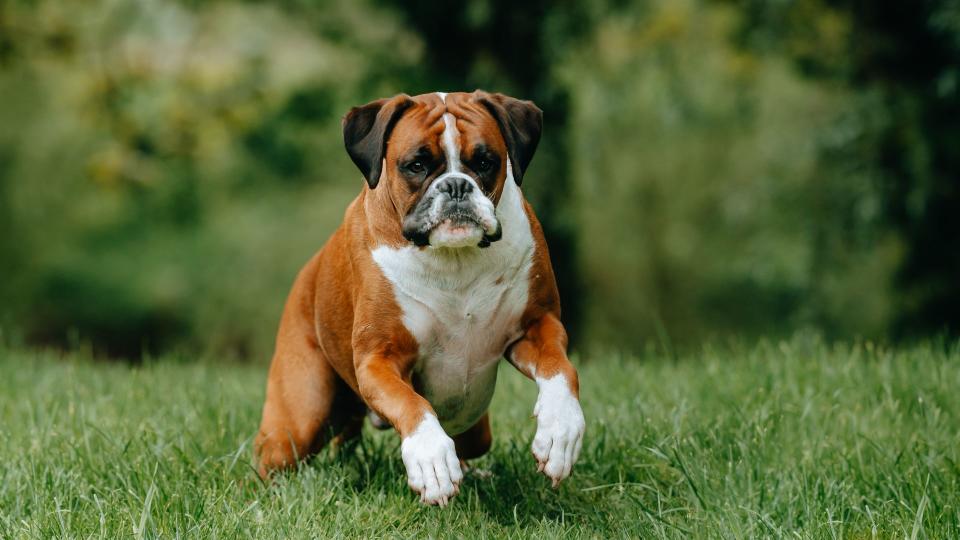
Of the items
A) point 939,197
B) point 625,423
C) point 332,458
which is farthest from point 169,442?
point 939,197

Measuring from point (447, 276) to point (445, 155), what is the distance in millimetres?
424

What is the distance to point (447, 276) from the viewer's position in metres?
3.81

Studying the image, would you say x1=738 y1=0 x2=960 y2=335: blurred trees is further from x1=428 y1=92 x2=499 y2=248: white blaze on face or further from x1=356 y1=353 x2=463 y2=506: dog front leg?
x1=356 y1=353 x2=463 y2=506: dog front leg

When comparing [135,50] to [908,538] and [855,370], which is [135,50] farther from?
[908,538]

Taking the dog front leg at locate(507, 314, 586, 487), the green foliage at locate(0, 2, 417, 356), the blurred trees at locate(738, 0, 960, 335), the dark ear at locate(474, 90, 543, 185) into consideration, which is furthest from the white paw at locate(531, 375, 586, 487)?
the green foliage at locate(0, 2, 417, 356)

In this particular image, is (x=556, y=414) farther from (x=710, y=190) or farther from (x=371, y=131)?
(x=710, y=190)

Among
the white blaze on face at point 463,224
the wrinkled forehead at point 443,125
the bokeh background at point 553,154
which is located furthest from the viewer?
the bokeh background at point 553,154

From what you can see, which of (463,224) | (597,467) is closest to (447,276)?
(463,224)

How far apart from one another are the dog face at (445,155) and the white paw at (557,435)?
0.58 metres

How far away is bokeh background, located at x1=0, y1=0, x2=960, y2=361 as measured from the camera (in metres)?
9.87

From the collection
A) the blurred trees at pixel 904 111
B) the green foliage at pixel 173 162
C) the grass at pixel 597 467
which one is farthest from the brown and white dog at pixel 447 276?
the green foliage at pixel 173 162

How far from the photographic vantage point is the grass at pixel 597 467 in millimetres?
3547

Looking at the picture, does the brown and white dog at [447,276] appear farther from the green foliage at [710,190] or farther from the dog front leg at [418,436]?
the green foliage at [710,190]

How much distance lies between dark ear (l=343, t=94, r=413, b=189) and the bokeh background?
10.3 feet
